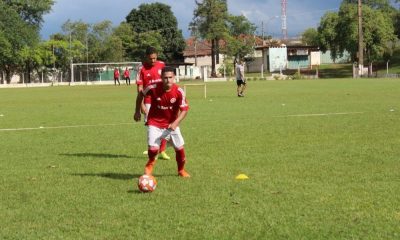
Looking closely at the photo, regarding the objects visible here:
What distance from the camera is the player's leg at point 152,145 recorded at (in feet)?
24.7

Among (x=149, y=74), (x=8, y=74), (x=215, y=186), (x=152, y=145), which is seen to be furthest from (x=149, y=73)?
(x=8, y=74)

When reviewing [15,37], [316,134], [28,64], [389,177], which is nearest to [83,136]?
[316,134]

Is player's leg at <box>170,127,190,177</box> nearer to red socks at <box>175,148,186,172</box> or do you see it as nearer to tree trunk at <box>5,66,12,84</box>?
red socks at <box>175,148,186,172</box>

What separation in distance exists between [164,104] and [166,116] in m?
0.18

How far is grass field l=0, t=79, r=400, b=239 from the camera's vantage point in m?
5.21

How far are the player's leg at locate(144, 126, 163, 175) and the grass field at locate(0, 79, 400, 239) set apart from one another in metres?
0.25

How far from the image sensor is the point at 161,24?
335 feet

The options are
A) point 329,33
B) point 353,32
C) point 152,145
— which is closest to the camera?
point 152,145

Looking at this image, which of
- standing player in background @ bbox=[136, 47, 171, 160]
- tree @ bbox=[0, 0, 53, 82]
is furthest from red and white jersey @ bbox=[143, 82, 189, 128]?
tree @ bbox=[0, 0, 53, 82]

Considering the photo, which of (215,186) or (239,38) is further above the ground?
(239,38)

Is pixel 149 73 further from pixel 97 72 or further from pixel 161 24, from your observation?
pixel 161 24

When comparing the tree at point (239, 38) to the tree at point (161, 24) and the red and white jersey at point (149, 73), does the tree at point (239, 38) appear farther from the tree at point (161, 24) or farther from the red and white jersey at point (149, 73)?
the red and white jersey at point (149, 73)

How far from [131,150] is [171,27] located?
3691 inches

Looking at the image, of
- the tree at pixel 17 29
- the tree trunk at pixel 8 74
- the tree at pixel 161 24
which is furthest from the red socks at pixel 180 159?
the tree at pixel 161 24
